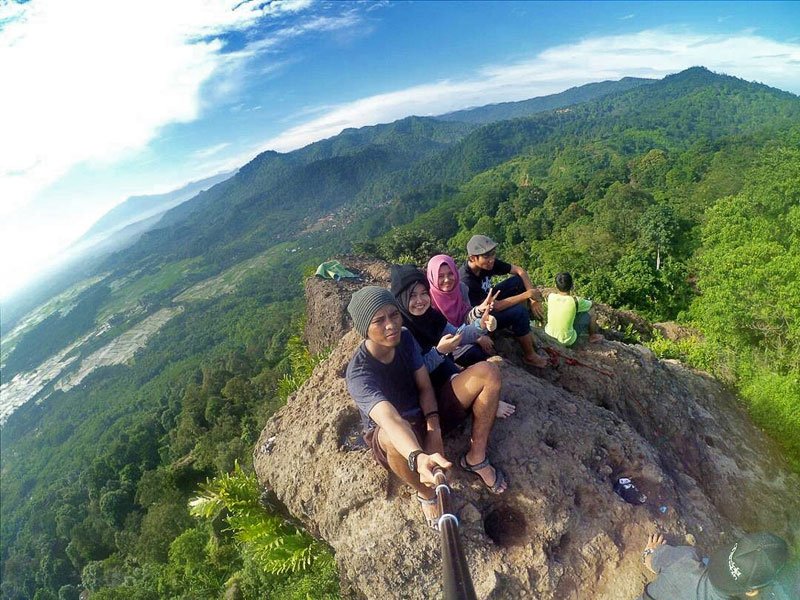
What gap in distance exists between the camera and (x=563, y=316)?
6355 mm

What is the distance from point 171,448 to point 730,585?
44.8 metres

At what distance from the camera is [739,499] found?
509cm

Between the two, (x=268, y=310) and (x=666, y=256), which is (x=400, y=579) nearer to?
(x=666, y=256)

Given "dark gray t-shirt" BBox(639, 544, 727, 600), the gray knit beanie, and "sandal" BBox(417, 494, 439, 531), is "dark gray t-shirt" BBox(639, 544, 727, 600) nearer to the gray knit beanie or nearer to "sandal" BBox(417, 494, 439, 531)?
"sandal" BBox(417, 494, 439, 531)

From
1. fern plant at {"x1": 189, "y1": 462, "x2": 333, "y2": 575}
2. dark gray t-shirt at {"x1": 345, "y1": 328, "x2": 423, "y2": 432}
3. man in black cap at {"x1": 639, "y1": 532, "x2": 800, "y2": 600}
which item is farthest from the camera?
fern plant at {"x1": 189, "y1": 462, "x2": 333, "y2": 575}

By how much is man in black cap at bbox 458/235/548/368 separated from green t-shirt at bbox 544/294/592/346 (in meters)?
0.92

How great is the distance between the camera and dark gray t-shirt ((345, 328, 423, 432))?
10.2 feet

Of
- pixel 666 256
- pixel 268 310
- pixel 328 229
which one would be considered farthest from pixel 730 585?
Answer: pixel 328 229

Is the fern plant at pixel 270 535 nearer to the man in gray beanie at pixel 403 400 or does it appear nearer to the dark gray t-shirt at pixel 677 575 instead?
the man in gray beanie at pixel 403 400

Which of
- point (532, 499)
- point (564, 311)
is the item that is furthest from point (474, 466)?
point (564, 311)

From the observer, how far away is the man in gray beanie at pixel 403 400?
2.97m

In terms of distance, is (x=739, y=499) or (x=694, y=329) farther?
(x=694, y=329)

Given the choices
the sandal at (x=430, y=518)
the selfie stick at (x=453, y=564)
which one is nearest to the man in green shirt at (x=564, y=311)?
the sandal at (x=430, y=518)

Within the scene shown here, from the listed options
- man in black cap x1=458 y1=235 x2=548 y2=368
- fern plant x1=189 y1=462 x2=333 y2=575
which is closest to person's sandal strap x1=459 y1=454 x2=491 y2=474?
man in black cap x1=458 y1=235 x2=548 y2=368
